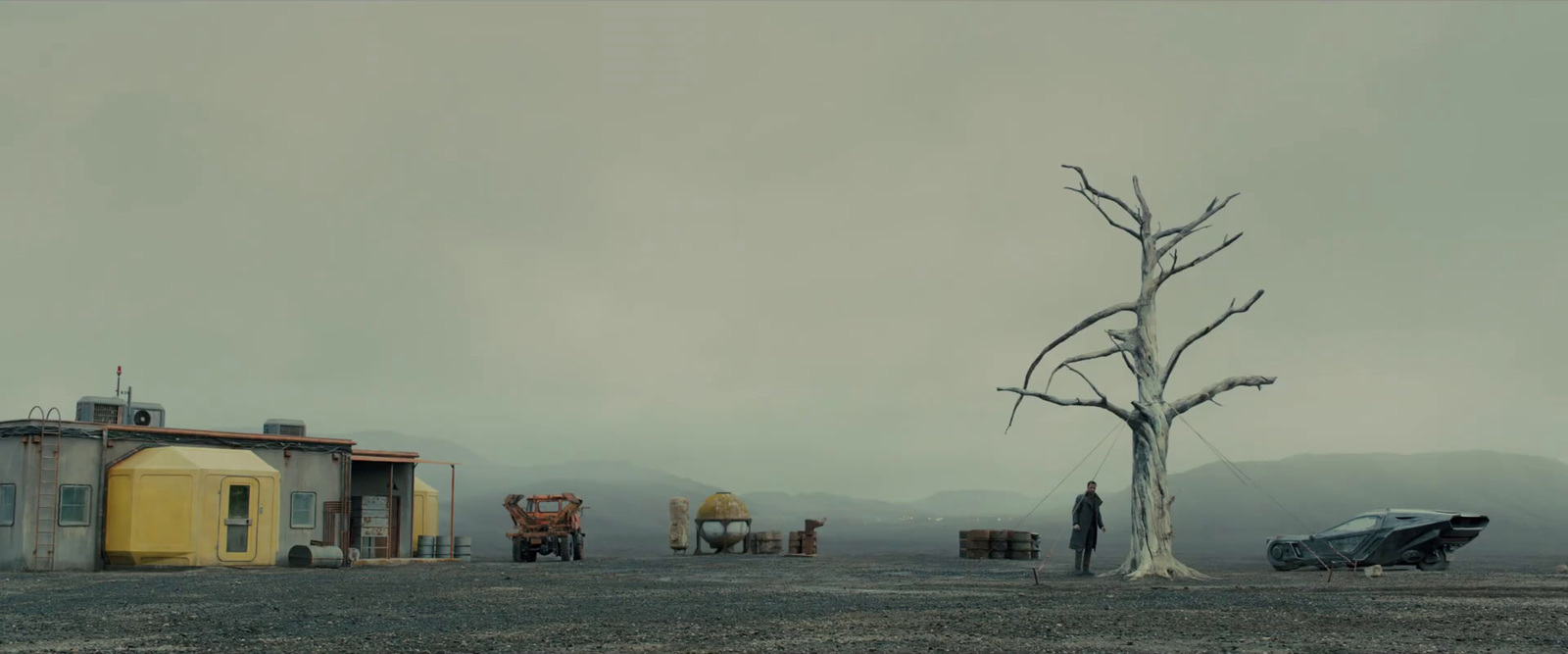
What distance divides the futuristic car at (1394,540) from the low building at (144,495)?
27266 millimetres

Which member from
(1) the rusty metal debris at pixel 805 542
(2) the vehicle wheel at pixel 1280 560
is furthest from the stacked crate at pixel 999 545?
(2) the vehicle wheel at pixel 1280 560

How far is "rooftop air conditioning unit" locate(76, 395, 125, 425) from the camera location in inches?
1406

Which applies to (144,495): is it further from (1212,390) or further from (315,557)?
(1212,390)

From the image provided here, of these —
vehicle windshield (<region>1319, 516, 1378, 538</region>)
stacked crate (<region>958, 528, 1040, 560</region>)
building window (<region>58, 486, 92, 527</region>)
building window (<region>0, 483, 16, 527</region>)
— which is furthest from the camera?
stacked crate (<region>958, 528, 1040, 560</region>)

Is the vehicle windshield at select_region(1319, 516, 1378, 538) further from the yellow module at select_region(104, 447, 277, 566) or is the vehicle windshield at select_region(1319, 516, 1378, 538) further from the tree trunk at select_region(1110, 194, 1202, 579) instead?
the yellow module at select_region(104, 447, 277, 566)

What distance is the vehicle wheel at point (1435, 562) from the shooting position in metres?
31.7

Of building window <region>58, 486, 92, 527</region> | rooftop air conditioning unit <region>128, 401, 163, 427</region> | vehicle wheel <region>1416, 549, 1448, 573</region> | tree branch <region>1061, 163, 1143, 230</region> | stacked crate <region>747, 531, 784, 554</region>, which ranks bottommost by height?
stacked crate <region>747, 531, 784, 554</region>

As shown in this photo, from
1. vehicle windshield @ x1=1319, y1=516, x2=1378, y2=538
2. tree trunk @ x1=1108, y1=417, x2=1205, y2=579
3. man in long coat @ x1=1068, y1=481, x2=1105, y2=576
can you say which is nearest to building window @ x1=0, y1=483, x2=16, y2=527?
man in long coat @ x1=1068, y1=481, x2=1105, y2=576

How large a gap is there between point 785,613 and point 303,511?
2379 centimetres

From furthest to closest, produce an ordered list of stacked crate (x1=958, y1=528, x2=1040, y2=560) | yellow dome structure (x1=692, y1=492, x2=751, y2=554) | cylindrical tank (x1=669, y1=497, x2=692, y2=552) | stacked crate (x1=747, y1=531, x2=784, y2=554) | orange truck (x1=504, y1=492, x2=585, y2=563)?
cylindrical tank (x1=669, y1=497, x2=692, y2=552) < yellow dome structure (x1=692, y1=492, x2=751, y2=554) < stacked crate (x1=747, y1=531, x2=784, y2=554) < orange truck (x1=504, y1=492, x2=585, y2=563) < stacked crate (x1=958, y1=528, x2=1040, y2=560)

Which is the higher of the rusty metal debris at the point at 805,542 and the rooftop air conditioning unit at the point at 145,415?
the rooftop air conditioning unit at the point at 145,415

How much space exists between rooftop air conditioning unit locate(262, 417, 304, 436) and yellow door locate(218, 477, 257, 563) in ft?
13.7

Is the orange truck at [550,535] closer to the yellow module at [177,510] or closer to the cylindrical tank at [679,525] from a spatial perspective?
the cylindrical tank at [679,525]

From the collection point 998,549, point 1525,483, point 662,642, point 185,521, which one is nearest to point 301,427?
point 185,521
